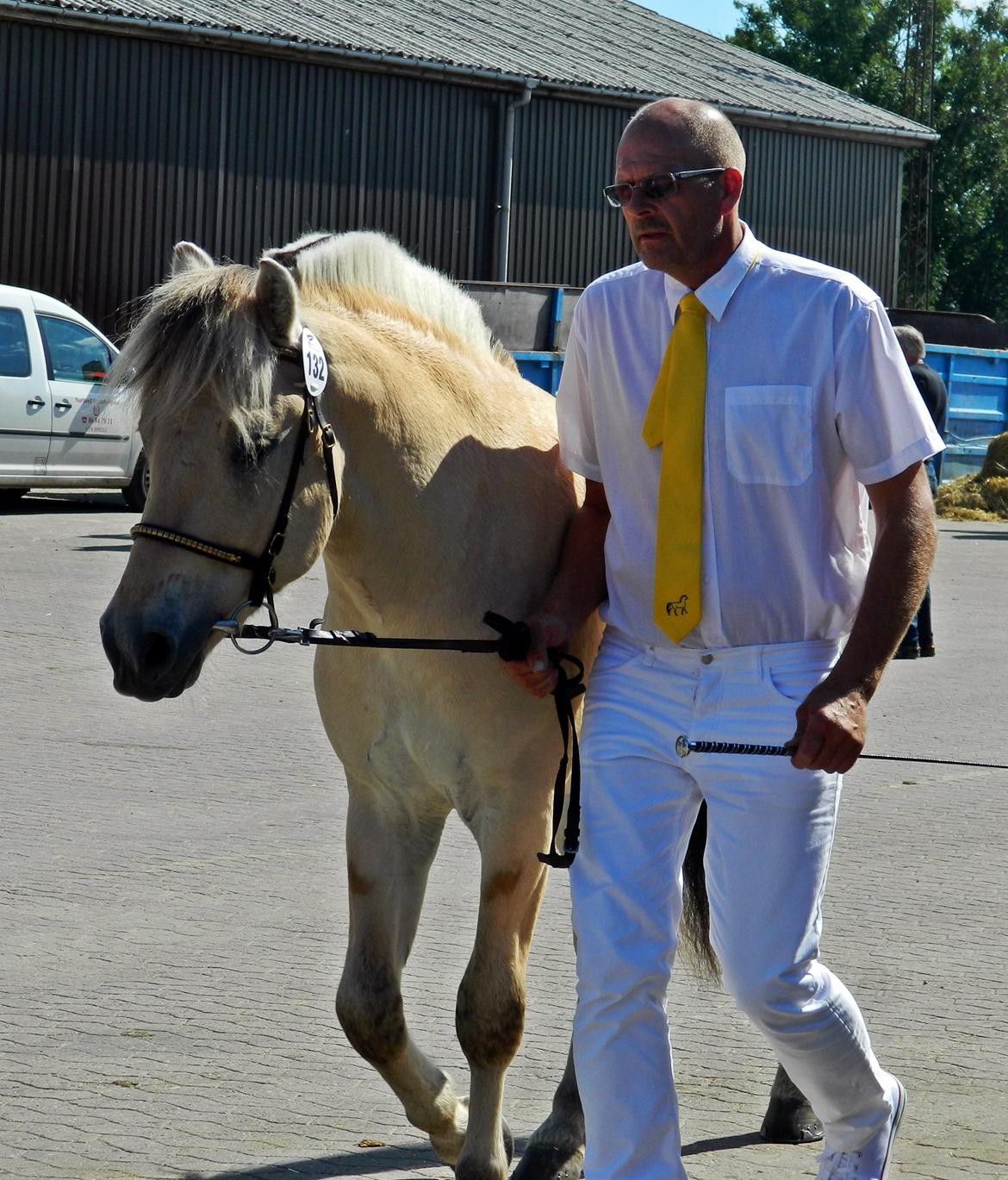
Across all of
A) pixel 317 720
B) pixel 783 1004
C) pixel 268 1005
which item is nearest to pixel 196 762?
pixel 317 720

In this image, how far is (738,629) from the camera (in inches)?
126

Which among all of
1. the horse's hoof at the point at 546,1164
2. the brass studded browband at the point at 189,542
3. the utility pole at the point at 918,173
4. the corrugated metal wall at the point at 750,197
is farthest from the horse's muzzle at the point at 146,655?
the utility pole at the point at 918,173

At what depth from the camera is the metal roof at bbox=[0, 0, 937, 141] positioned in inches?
1000

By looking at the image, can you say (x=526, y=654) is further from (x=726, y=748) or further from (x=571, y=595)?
(x=726, y=748)

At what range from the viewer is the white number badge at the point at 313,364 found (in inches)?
129

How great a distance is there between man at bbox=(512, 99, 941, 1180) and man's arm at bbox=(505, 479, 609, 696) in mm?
210

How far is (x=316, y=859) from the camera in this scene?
628 cm

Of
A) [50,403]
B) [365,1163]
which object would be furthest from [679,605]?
[50,403]

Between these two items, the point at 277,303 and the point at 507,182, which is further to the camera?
the point at 507,182

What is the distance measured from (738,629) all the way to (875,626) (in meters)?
0.28

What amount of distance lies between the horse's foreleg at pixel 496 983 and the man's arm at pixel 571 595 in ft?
1.09

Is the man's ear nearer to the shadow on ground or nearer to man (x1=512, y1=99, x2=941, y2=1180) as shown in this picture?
man (x1=512, y1=99, x2=941, y2=1180)

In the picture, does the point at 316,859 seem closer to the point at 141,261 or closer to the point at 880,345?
the point at 880,345

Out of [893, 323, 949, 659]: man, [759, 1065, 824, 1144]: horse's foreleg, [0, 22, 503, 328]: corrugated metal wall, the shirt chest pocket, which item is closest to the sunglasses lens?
the shirt chest pocket
